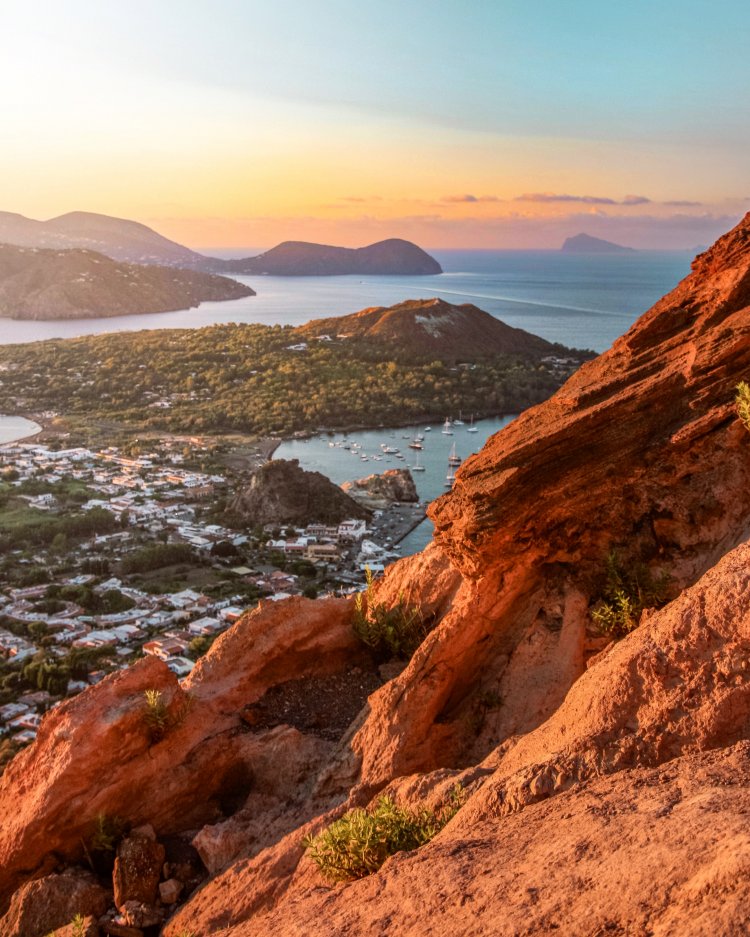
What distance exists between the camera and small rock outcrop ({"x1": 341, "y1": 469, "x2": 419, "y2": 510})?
54084 mm

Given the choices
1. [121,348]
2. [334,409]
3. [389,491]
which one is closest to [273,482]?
[389,491]

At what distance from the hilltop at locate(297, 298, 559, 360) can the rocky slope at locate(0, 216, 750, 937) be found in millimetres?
99229

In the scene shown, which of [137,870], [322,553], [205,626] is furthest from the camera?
[322,553]

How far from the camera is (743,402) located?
710cm

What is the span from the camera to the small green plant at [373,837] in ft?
19.8

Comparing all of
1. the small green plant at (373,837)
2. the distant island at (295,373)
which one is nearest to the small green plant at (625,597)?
the small green plant at (373,837)

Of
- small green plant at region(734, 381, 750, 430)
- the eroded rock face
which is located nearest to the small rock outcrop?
the eroded rock face

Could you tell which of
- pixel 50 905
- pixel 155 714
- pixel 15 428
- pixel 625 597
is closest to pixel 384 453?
pixel 15 428

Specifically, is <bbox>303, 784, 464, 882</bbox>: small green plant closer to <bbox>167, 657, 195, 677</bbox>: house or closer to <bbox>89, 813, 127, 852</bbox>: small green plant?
<bbox>89, 813, 127, 852</bbox>: small green plant

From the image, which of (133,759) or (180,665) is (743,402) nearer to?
(133,759)

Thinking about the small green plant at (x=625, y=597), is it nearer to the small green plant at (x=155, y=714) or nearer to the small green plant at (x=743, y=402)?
the small green plant at (x=743, y=402)

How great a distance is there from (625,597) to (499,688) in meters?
1.42

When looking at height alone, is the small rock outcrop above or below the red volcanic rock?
below

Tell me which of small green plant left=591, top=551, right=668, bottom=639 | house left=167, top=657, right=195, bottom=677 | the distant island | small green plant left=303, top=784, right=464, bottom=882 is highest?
small green plant left=591, top=551, right=668, bottom=639
